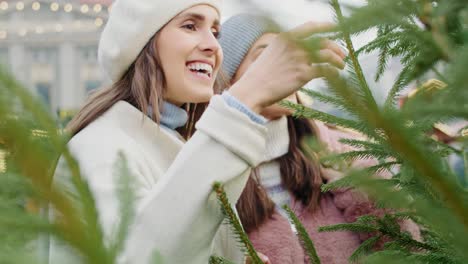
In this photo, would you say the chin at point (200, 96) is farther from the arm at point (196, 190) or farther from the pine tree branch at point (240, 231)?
the pine tree branch at point (240, 231)

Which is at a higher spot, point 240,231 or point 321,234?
point 240,231

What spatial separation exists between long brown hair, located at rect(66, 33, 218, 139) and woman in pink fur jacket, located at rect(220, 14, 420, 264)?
30cm

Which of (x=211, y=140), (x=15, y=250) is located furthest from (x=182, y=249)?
(x=15, y=250)

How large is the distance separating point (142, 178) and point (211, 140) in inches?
6.9

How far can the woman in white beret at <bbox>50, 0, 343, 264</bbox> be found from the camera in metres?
0.71

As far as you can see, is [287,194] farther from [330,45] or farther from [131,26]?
[330,45]

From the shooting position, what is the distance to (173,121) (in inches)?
41.5

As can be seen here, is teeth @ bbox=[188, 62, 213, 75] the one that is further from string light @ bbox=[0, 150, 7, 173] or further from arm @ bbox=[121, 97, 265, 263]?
string light @ bbox=[0, 150, 7, 173]

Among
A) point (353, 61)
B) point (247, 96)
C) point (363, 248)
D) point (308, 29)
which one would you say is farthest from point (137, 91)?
point (308, 29)

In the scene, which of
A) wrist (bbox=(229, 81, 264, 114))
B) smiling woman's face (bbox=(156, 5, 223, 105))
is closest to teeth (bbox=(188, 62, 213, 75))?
smiling woman's face (bbox=(156, 5, 223, 105))

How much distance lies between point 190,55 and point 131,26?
13cm

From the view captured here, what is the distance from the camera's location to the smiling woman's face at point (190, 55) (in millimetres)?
1032

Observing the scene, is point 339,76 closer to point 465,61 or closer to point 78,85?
point 465,61

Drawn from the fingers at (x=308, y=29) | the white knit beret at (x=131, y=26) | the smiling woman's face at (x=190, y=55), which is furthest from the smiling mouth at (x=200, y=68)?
the fingers at (x=308, y=29)
